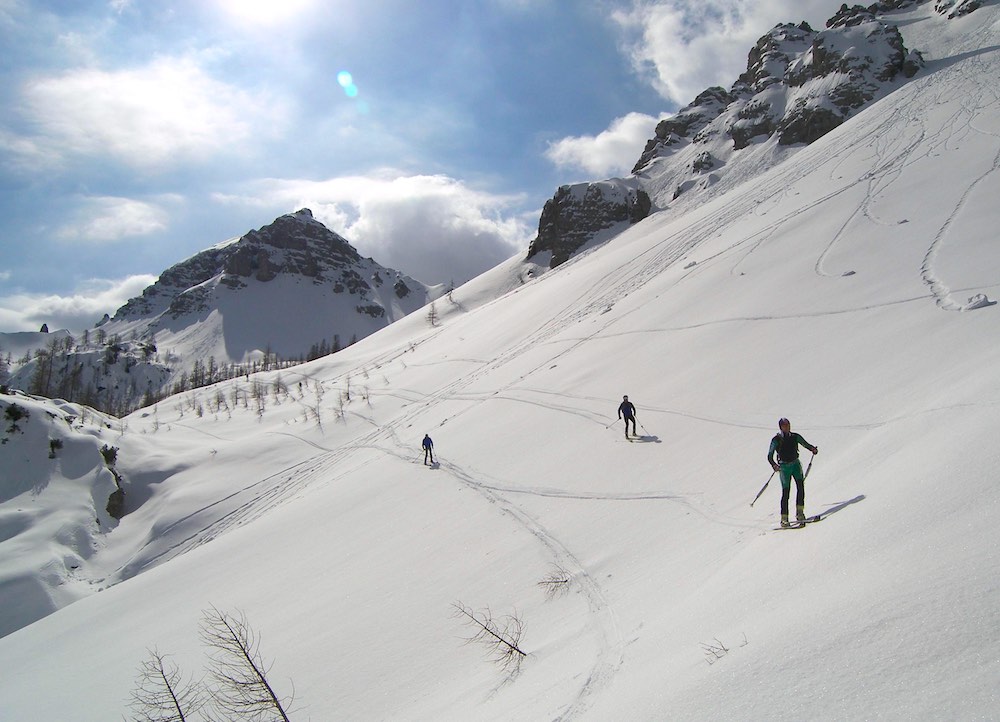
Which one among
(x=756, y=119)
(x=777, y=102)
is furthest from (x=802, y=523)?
(x=777, y=102)

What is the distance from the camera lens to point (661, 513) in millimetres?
10156

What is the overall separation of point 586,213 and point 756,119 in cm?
3393

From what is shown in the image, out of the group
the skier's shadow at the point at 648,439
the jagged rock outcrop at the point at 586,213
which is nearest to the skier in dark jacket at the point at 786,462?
the skier's shadow at the point at 648,439

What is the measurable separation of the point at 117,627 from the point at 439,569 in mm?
11316

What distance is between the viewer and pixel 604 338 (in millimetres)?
26688

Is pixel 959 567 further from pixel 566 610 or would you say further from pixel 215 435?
pixel 215 435

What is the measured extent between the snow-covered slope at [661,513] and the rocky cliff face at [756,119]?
46113mm

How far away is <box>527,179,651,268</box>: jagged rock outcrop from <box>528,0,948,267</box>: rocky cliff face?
0.20 m

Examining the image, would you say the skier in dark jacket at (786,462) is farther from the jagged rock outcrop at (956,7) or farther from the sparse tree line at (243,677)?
the jagged rock outcrop at (956,7)

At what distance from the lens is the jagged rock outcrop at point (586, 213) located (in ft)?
318

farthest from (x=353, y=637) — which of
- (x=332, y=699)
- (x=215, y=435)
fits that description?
(x=215, y=435)

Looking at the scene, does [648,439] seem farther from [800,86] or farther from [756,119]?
[800,86]

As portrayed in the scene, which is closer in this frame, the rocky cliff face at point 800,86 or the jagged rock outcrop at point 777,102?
the jagged rock outcrop at point 777,102

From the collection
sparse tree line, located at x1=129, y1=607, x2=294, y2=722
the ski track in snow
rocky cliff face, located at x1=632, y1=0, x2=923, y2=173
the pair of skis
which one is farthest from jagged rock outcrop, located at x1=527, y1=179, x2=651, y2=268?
the pair of skis
